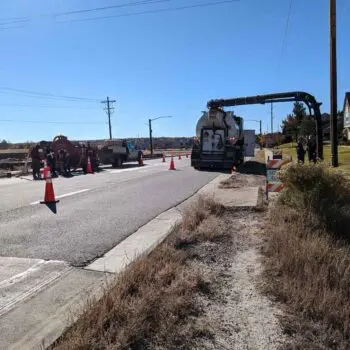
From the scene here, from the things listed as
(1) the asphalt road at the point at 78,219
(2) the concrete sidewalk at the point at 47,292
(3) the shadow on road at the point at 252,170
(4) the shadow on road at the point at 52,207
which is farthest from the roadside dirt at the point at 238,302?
(3) the shadow on road at the point at 252,170

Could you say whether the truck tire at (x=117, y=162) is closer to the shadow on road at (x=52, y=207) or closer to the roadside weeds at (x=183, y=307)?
the shadow on road at (x=52, y=207)

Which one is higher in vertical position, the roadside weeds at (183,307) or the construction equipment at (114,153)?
the construction equipment at (114,153)

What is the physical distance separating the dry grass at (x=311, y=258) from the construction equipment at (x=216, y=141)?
17902mm

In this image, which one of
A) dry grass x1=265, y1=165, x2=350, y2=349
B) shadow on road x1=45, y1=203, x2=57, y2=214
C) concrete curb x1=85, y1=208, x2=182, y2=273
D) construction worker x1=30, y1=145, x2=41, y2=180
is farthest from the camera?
construction worker x1=30, y1=145, x2=41, y2=180

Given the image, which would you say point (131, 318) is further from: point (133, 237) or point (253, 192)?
point (253, 192)

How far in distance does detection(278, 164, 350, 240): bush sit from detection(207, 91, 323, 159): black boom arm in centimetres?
1616

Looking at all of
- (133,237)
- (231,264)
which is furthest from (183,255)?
(133,237)

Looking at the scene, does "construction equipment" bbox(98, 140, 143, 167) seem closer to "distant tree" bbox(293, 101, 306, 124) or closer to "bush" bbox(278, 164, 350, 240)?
"bush" bbox(278, 164, 350, 240)

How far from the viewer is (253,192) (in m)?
13.2

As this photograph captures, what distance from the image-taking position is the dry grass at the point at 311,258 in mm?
3988

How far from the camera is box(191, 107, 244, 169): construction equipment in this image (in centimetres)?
2712

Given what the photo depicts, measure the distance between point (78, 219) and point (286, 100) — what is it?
2178 centimetres

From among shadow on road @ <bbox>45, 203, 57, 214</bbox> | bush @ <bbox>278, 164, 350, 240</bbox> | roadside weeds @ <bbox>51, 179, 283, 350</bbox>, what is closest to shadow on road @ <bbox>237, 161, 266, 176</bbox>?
shadow on road @ <bbox>45, 203, 57, 214</bbox>

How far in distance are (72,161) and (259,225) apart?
23.1m
